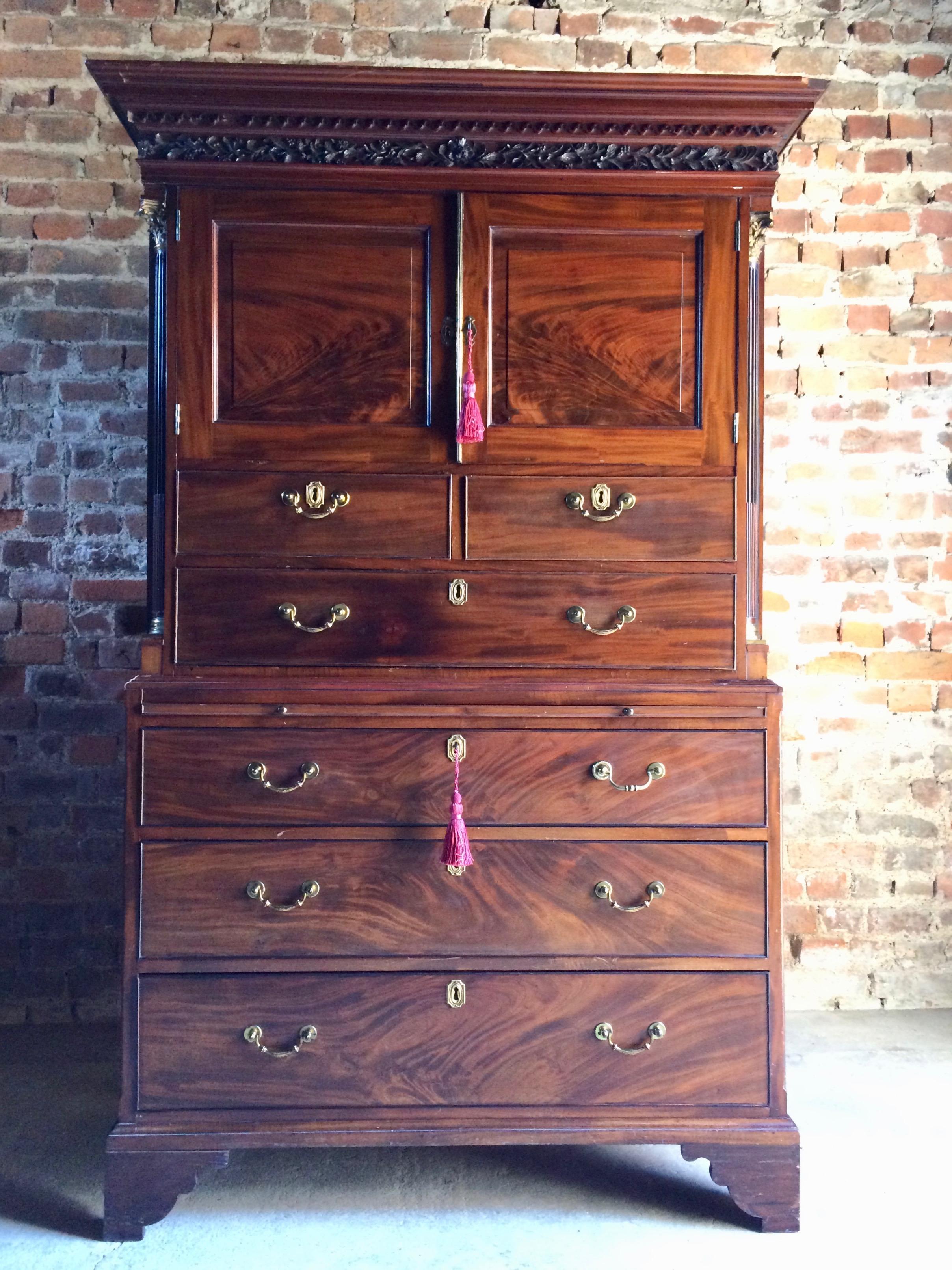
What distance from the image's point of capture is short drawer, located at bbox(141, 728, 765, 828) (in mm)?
1938

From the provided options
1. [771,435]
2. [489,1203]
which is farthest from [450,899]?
[771,435]

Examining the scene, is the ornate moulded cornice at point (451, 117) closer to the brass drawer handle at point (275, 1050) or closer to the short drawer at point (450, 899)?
the short drawer at point (450, 899)

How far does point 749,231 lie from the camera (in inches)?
78.8

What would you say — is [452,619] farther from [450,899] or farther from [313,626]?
[450,899]

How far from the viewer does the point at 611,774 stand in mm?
1962

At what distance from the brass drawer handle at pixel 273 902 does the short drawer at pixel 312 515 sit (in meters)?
0.65

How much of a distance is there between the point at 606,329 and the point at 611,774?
892mm

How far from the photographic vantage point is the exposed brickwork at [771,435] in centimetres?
270

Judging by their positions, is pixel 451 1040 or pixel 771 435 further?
pixel 771 435

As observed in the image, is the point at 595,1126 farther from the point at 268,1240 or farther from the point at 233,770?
the point at 233,770

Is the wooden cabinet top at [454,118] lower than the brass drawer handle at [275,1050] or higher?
higher

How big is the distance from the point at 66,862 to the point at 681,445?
202 centimetres

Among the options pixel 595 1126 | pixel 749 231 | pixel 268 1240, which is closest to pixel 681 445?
pixel 749 231

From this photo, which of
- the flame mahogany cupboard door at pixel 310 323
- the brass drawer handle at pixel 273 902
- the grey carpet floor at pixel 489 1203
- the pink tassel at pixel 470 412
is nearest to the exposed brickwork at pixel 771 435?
the grey carpet floor at pixel 489 1203
